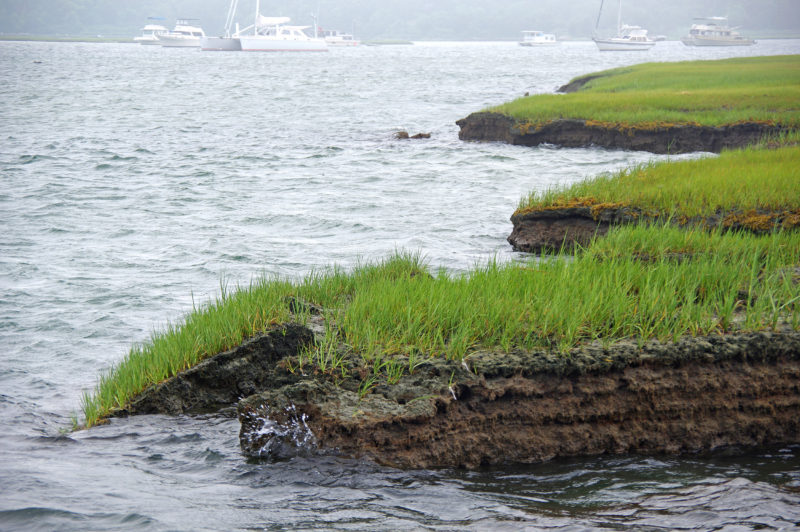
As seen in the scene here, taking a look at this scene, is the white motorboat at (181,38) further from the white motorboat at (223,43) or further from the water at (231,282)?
the water at (231,282)

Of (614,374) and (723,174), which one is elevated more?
(723,174)

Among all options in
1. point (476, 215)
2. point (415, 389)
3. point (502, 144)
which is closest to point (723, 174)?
point (476, 215)

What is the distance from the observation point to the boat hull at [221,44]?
5856 inches

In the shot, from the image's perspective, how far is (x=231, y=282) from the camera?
11586 mm

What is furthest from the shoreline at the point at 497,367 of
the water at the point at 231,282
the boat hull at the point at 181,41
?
the boat hull at the point at 181,41

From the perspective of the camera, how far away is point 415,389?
5.73m

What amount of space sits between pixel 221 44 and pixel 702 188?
504ft

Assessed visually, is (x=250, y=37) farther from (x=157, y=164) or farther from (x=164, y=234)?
(x=164, y=234)

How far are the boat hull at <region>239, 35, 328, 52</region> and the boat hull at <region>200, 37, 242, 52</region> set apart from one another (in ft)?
9.47

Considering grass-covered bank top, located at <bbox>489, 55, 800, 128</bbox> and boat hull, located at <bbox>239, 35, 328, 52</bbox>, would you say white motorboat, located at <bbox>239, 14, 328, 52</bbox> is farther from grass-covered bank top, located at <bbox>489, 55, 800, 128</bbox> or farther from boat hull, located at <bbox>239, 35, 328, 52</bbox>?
grass-covered bank top, located at <bbox>489, 55, 800, 128</bbox>

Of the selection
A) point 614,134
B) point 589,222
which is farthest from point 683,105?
point 589,222

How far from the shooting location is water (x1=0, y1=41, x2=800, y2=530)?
4.98m

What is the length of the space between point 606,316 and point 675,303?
68 cm

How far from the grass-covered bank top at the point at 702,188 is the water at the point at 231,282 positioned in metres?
2.01
